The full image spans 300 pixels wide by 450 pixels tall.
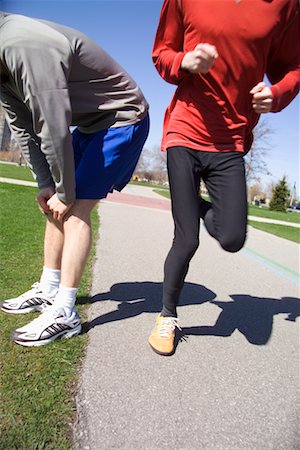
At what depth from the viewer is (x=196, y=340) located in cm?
243

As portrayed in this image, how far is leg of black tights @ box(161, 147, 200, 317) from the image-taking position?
7.43 feet

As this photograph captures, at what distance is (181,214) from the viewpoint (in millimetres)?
2297

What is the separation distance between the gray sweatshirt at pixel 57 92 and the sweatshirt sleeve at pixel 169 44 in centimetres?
22

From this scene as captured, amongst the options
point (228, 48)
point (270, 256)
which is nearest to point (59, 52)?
point (228, 48)

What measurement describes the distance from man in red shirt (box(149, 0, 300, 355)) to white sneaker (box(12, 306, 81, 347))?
1.60 feet

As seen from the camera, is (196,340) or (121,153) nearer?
(121,153)

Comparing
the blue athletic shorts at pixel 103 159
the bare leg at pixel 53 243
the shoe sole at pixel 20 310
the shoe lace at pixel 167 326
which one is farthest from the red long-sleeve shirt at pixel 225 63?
the shoe sole at pixel 20 310

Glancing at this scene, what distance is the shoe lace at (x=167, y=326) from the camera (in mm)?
2244

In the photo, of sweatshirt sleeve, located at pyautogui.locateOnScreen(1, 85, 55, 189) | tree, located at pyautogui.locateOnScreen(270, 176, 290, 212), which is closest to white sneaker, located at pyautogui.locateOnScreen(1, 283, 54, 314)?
sweatshirt sleeve, located at pyautogui.locateOnScreen(1, 85, 55, 189)

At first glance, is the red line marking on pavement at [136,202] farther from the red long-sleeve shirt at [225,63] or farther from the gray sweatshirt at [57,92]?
the red long-sleeve shirt at [225,63]

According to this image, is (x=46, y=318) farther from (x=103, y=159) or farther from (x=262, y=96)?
(x=262, y=96)

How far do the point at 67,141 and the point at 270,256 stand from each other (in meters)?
5.32

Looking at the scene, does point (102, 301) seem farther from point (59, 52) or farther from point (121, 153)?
point (59, 52)

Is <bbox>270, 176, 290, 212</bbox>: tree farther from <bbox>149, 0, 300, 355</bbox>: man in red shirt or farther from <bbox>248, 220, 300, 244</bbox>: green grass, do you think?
<bbox>149, 0, 300, 355</bbox>: man in red shirt
